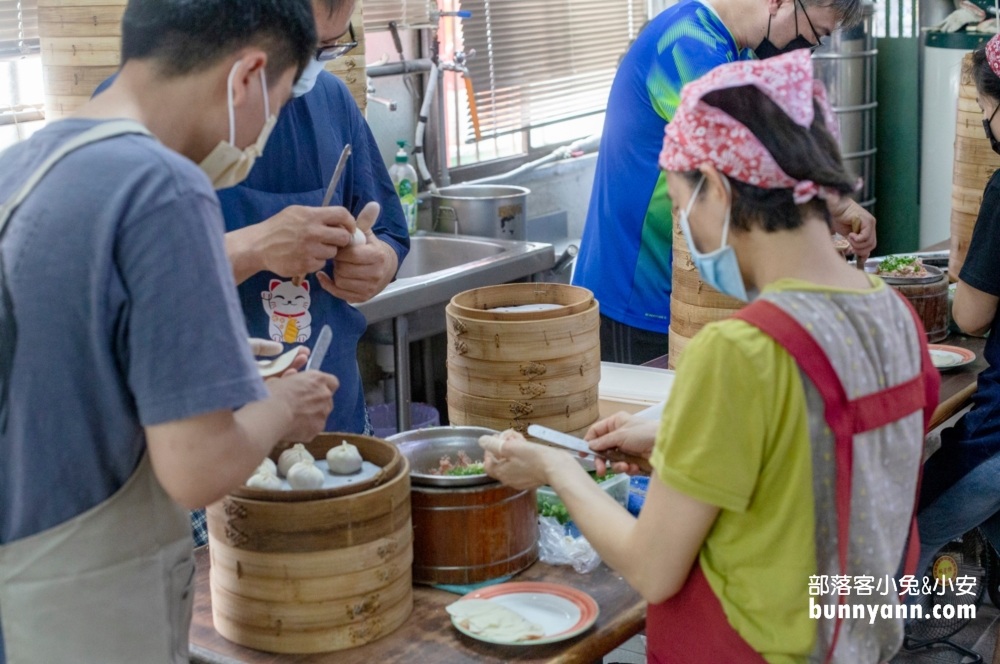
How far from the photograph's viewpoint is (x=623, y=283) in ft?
11.8

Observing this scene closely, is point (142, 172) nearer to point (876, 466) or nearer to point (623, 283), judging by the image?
point (876, 466)

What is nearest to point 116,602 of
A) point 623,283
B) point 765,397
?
point 765,397

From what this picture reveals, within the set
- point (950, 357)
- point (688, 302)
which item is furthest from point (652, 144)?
point (950, 357)

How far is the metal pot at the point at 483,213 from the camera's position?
4840 mm

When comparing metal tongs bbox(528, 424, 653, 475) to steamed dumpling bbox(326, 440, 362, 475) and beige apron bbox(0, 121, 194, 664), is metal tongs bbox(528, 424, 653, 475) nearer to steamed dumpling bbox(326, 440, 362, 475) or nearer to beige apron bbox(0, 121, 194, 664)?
steamed dumpling bbox(326, 440, 362, 475)

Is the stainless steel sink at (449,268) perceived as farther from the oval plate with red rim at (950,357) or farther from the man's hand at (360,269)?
the oval plate with red rim at (950,357)

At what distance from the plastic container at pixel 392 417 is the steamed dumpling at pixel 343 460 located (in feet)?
6.62

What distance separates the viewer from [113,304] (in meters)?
1.33

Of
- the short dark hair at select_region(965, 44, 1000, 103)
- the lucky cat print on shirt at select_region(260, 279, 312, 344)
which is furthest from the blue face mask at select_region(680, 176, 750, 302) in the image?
the short dark hair at select_region(965, 44, 1000, 103)

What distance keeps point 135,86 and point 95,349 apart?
0.36m

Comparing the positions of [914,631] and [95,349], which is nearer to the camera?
[95,349]

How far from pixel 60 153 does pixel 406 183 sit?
11.1 ft

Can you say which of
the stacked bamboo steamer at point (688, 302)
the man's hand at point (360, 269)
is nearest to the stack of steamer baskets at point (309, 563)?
the man's hand at point (360, 269)

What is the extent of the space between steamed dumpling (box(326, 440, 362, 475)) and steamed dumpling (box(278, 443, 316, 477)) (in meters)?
0.04
